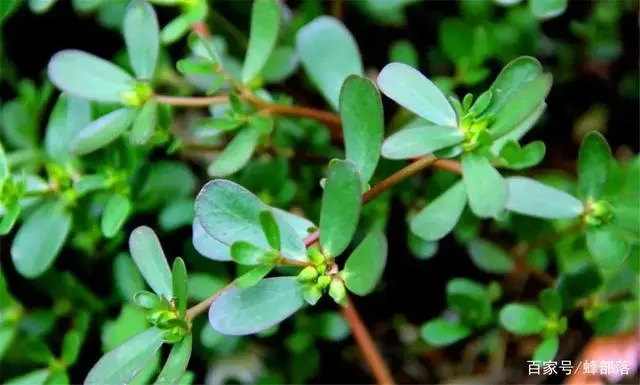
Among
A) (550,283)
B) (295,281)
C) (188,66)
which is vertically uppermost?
(188,66)

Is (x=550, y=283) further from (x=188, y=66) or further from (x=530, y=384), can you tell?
(x=188, y=66)

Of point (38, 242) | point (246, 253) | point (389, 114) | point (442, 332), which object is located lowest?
point (442, 332)

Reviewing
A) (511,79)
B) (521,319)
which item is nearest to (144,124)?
(511,79)

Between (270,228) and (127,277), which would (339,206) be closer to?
(270,228)

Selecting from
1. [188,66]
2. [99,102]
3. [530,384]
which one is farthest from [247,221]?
[530,384]

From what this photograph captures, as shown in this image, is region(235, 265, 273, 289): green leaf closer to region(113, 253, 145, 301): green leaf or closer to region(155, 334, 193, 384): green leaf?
Result: region(155, 334, 193, 384): green leaf

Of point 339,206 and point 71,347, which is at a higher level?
point 339,206

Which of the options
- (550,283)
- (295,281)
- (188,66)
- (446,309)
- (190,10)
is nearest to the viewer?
(295,281)

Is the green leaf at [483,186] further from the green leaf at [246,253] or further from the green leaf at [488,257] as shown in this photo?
the green leaf at [488,257]

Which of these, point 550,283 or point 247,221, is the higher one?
point 247,221
